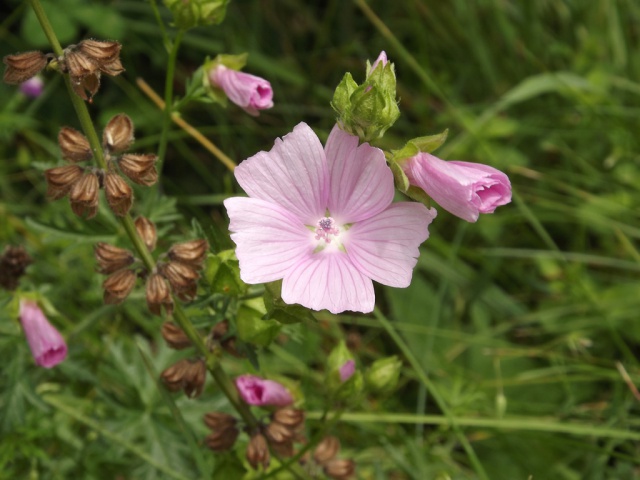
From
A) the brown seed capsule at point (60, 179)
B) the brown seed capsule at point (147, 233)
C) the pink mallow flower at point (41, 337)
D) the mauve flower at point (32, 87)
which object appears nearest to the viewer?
the brown seed capsule at point (60, 179)

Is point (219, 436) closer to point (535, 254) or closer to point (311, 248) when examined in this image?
point (311, 248)

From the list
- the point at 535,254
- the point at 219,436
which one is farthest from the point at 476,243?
the point at 219,436

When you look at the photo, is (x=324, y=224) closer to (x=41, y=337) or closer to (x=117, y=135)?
(x=117, y=135)

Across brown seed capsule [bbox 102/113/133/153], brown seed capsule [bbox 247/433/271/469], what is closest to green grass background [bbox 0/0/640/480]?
brown seed capsule [bbox 247/433/271/469]

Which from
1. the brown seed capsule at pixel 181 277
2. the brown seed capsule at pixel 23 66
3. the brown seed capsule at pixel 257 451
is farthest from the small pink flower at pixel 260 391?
the brown seed capsule at pixel 23 66

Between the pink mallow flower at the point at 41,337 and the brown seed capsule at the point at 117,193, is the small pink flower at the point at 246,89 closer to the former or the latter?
the brown seed capsule at the point at 117,193

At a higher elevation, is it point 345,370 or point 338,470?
point 345,370

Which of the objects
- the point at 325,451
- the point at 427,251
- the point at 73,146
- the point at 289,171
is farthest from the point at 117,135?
the point at 427,251
